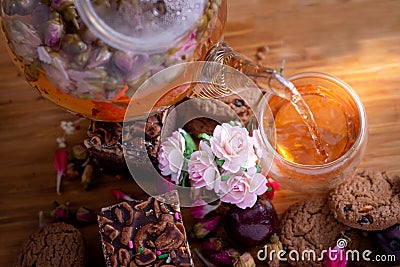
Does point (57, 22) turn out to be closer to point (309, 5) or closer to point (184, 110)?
point (184, 110)

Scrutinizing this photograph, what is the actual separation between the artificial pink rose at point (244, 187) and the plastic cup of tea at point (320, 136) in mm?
58

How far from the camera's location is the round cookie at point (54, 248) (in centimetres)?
113

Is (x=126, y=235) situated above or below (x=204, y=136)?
below

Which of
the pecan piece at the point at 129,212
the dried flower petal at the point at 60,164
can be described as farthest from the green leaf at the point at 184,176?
the dried flower petal at the point at 60,164

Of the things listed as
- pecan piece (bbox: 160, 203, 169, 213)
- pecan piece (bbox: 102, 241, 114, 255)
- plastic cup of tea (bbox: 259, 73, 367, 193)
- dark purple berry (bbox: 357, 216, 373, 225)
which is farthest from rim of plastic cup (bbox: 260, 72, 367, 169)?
pecan piece (bbox: 102, 241, 114, 255)

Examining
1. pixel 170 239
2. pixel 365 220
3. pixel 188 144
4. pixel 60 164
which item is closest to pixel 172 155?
pixel 188 144

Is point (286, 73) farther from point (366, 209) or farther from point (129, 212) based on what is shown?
point (129, 212)

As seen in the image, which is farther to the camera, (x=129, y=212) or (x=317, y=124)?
(x=317, y=124)

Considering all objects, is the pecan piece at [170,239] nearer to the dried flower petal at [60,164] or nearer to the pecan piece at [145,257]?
the pecan piece at [145,257]

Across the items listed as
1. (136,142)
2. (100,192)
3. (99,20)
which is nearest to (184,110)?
(136,142)

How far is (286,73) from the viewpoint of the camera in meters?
1.30

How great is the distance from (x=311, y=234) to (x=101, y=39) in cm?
54

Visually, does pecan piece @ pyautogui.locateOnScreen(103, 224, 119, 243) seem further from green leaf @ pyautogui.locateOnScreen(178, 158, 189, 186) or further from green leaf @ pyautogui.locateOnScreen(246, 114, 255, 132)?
green leaf @ pyautogui.locateOnScreen(246, 114, 255, 132)

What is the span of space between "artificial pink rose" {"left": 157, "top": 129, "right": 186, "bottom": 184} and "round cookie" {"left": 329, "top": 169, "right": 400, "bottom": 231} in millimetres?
288
